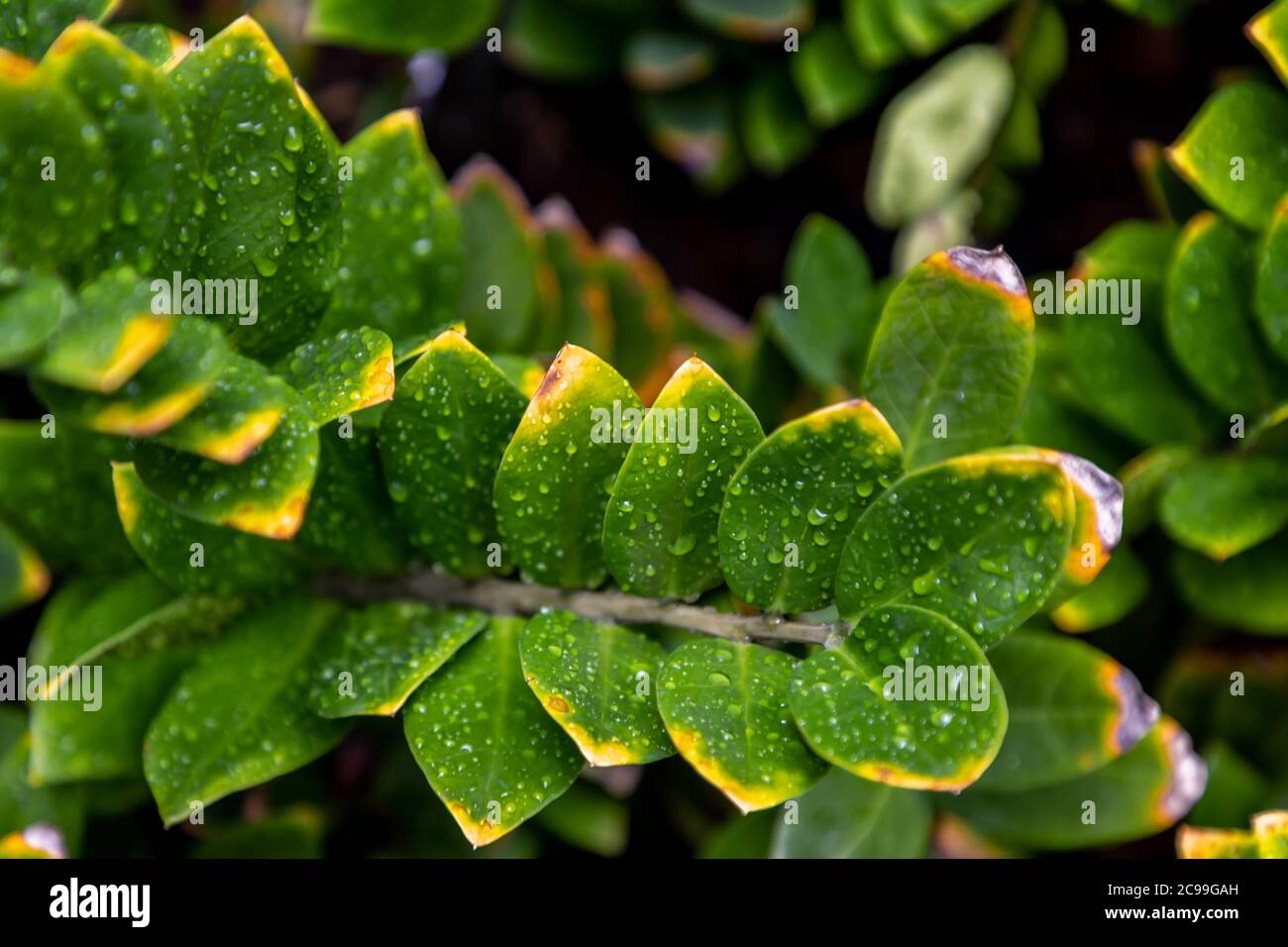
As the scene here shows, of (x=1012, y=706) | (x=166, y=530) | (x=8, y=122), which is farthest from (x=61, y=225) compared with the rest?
(x=1012, y=706)

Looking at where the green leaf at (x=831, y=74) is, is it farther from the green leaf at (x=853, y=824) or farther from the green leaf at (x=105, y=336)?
the green leaf at (x=105, y=336)

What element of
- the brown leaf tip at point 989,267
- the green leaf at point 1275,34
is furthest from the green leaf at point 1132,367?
the brown leaf tip at point 989,267

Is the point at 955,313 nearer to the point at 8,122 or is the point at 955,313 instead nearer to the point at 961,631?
the point at 961,631

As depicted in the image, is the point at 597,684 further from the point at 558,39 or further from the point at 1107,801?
the point at 558,39

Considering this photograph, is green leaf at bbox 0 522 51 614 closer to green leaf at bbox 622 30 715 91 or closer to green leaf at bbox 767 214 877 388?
green leaf at bbox 767 214 877 388

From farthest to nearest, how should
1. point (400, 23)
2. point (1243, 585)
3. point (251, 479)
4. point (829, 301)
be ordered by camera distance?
point (400, 23), point (829, 301), point (1243, 585), point (251, 479)

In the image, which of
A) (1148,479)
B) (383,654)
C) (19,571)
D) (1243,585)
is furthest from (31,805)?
(1243,585)
